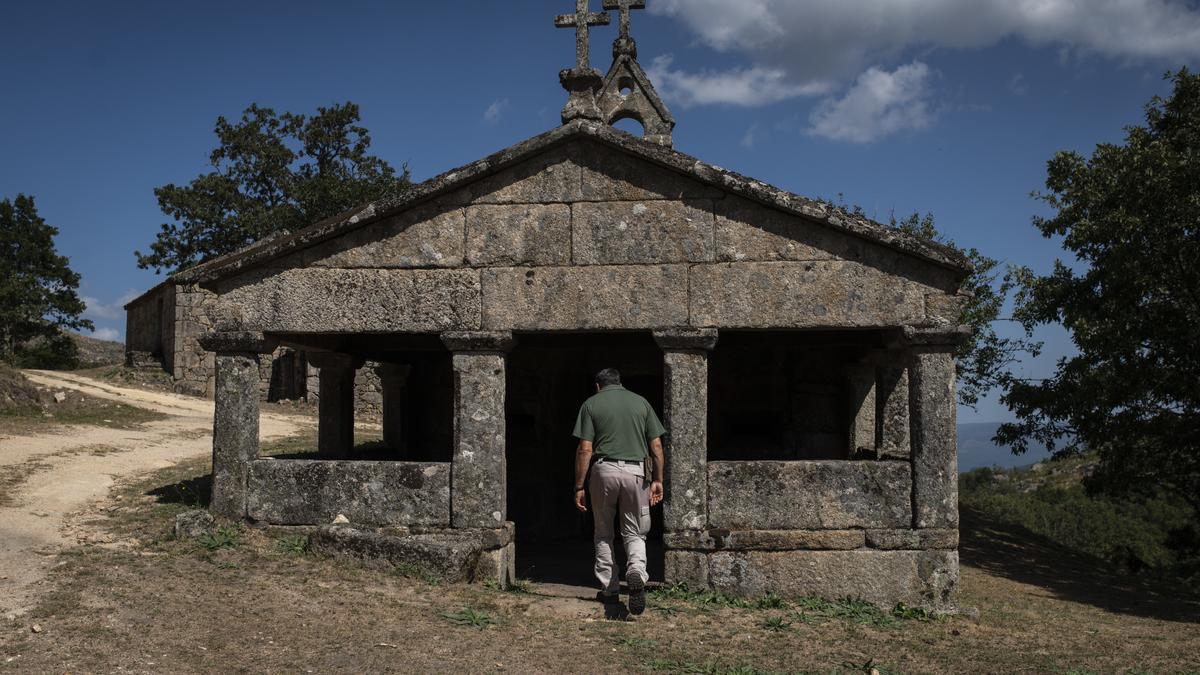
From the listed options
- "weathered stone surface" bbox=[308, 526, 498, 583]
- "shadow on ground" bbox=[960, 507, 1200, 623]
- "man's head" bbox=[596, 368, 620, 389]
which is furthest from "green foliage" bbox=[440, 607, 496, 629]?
"shadow on ground" bbox=[960, 507, 1200, 623]

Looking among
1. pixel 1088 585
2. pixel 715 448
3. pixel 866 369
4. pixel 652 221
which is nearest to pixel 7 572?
pixel 652 221

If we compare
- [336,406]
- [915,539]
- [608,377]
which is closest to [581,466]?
[608,377]

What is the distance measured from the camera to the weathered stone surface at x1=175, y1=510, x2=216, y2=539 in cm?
803

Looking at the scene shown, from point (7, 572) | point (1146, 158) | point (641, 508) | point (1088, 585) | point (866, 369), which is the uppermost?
point (1146, 158)

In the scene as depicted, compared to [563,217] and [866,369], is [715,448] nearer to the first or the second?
[866,369]

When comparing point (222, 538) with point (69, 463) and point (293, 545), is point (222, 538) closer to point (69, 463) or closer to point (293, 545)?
point (293, 545)

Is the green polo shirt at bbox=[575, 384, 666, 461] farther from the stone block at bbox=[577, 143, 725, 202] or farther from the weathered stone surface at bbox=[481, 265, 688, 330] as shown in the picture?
the stone block at bbox=[577, 143, 725, 202]

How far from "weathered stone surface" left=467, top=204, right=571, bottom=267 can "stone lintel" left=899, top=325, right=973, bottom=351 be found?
2.94 m

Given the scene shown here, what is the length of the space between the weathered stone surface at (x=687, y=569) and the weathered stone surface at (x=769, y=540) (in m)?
0.07

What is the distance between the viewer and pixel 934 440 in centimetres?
783

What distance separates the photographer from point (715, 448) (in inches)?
463

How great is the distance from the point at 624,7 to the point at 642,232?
4.95 meters

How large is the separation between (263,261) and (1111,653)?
7534 mm

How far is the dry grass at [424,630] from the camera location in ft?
18.8
